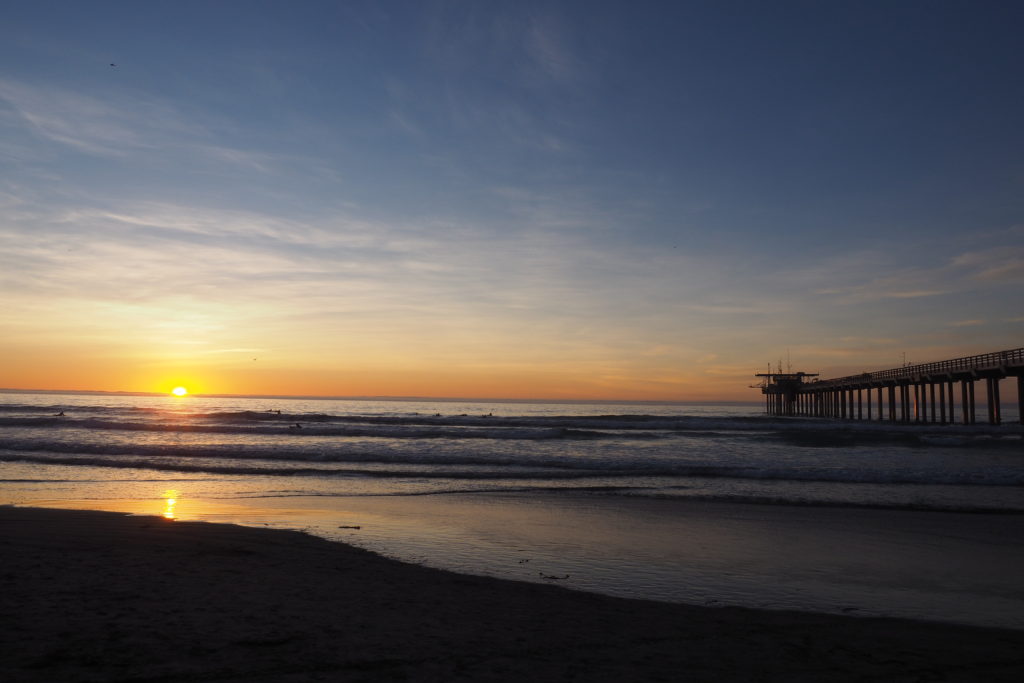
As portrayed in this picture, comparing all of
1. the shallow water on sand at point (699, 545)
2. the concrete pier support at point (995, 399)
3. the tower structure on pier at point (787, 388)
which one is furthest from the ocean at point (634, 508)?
the tower structure on pier at point (787, 388)

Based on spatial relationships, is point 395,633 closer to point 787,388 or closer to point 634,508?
point 634,508

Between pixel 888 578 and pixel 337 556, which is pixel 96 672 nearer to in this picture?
pixel 337 556

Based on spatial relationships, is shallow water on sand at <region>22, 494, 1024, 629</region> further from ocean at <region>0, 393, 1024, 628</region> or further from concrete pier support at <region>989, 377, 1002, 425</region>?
concrete pier support at <region>989, 377, 1002, 425</region>

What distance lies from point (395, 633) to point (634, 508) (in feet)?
27.7

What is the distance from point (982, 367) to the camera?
4097 cm

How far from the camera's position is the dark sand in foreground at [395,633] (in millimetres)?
4492

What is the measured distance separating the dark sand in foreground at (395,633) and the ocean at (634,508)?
815 millimetres

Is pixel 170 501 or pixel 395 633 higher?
pixel 395 633

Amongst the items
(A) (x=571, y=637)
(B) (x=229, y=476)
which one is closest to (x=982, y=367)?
(B) (x=229, y=476)

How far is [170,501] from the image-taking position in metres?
13.9

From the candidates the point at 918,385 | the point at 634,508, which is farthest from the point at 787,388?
the point at 634,508

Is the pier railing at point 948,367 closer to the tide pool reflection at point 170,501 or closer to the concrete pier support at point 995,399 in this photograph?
the concrete pier support at point 995,399

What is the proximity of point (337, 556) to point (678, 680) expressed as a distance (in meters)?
5.00

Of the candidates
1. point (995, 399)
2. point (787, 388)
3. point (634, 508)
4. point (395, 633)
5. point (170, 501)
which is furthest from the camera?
point (787, 388)
